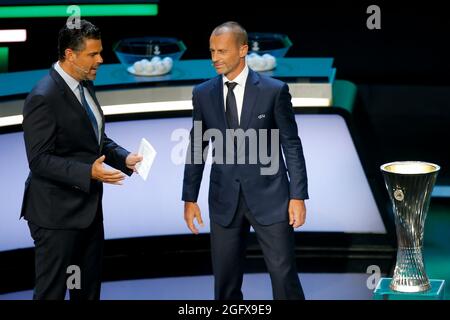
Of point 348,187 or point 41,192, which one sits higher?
point 41,192

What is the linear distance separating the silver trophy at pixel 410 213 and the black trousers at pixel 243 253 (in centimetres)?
42

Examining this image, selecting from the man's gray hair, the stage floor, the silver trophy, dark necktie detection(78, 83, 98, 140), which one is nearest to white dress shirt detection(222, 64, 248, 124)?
the man's gray hair

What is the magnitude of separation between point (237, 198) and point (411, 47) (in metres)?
5.31

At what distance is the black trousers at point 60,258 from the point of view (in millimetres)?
3891

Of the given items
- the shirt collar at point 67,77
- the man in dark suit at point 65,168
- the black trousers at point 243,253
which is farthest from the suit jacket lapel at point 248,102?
the shirt collar at point 67,77

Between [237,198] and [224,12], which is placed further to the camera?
[224,12]

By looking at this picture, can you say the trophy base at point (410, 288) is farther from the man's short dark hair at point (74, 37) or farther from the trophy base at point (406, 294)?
the man's short dark hair at point (74, 37)

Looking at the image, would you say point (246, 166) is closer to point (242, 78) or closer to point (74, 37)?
point (242, 78)

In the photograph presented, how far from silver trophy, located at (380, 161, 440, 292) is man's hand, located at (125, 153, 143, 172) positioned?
0.95m

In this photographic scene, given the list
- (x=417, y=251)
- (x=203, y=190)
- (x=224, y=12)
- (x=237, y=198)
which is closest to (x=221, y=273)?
(x=237, y=198)
